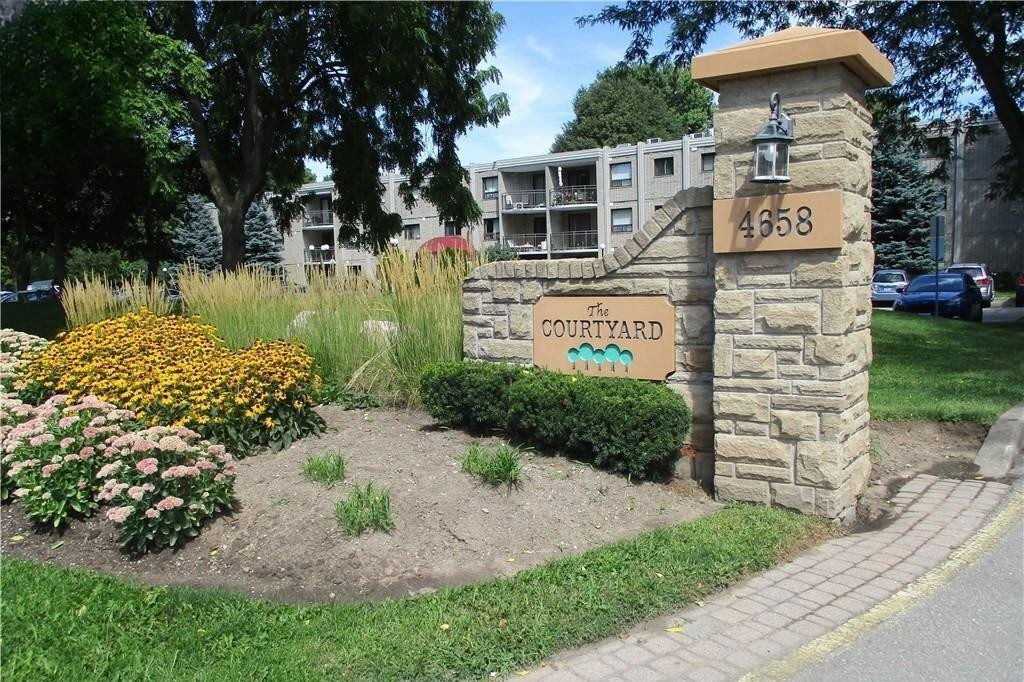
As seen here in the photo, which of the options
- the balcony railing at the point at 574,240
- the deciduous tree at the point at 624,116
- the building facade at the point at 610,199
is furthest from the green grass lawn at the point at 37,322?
the deciduous tree at the point at 624,116

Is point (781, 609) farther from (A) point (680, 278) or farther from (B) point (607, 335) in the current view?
(B) point (607, 335)

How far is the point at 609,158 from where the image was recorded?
148 ft

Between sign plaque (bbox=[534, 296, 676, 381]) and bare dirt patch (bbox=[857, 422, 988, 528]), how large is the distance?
5.86ft

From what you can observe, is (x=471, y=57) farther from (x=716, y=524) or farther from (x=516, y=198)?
(x=516, y=198)

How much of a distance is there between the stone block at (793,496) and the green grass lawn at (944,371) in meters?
3.12

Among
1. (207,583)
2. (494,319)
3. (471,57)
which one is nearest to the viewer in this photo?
(207,583)

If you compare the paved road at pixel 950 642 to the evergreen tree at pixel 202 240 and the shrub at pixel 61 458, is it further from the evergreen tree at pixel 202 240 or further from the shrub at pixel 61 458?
the evergreen tree at pixel 202 240

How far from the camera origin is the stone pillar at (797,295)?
16.8 feet

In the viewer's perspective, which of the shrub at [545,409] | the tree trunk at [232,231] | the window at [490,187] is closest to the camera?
the shrub at [545,409]

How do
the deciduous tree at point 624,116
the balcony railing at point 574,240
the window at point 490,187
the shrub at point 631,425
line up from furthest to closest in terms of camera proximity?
the deciduous tree at point 624,116, the window at point 490,187, the balcony railing at point 574,240, the shrub at point 631,425

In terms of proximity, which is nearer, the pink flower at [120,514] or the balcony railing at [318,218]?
the pink flower at [120,514]

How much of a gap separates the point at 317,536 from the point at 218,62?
1471 cm

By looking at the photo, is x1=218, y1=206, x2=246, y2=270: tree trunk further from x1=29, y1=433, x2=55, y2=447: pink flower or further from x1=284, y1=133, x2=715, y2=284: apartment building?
x1=284, y1=133, x2=715, y2=284: apartment building

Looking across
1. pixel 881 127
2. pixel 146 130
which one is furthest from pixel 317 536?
pixel 881 127
